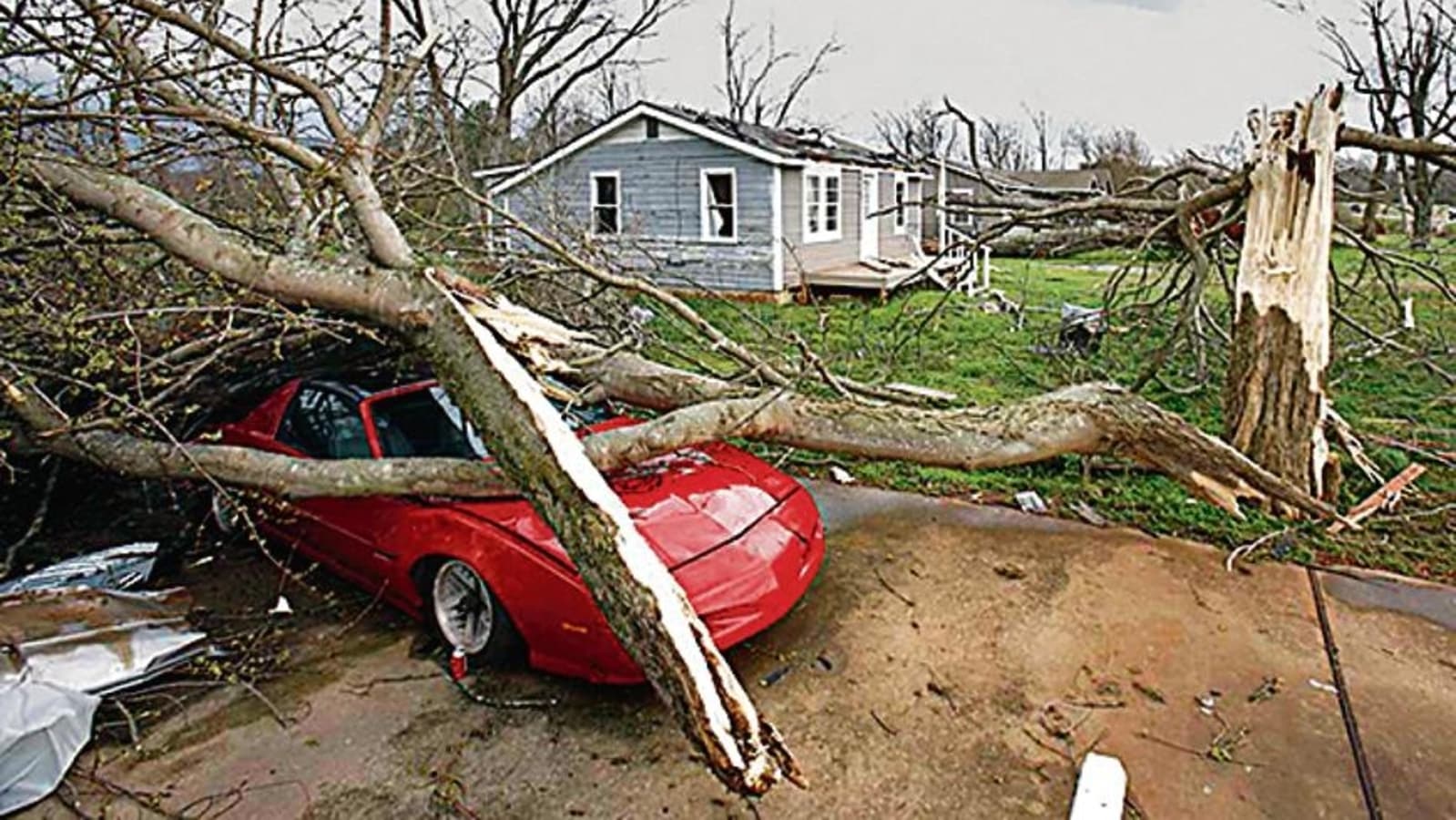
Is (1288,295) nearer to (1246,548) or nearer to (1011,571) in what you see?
(1246,548)

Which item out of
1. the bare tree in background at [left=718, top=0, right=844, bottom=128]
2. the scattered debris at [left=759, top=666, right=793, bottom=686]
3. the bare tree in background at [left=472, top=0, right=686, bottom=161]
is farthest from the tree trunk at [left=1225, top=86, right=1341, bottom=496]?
the bare tree in background at [left=718, top=0, right=844, bottom=128]

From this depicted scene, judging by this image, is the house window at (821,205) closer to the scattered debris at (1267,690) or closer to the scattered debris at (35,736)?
the scattered debris at (1267,690)

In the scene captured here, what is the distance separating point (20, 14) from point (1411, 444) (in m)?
8.52

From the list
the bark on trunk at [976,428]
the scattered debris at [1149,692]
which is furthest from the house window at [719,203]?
the scattered debris at [1149,692]

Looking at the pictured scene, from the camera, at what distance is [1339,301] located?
580 cm

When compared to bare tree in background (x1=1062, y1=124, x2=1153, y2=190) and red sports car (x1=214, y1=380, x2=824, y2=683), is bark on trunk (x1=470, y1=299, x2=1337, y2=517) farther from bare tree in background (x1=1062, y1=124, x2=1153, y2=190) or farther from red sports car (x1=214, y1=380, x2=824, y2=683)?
bare tree in background (x1=1062, y1=124, x2=1153, y2=190)

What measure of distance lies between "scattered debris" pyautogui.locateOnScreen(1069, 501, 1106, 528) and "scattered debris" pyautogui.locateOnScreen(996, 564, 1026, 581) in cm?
85

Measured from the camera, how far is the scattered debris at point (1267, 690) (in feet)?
10.3

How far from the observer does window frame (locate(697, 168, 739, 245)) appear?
14953mm

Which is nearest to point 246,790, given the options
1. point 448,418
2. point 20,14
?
point 448,418

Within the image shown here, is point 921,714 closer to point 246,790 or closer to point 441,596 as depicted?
point 441,596

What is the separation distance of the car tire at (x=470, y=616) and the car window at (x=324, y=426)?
2.69 feet

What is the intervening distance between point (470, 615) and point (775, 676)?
4.59 ft

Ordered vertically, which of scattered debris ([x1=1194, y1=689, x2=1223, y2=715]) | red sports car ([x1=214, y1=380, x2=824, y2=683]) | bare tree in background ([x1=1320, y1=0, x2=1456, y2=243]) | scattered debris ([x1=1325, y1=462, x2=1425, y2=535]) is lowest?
scattered debris ([x1=1194, y1=689, x2=1223, y2=715])
